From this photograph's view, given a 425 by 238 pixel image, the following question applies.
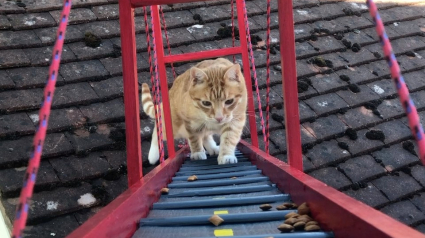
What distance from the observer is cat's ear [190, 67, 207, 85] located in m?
2.73

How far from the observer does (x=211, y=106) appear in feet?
9.16

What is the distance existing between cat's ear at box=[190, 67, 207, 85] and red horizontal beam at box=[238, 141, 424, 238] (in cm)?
103

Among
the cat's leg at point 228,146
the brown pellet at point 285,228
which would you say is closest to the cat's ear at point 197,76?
Result: the cat's leg at point 228,146

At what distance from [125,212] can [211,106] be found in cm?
155

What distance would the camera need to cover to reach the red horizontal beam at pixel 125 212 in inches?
41.5

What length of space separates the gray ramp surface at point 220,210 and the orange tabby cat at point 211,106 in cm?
44

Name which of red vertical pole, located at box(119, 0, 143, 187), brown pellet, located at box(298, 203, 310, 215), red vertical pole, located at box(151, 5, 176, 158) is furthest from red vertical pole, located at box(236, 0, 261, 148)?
brown pellet, located at box(298, 203, 310, 215)

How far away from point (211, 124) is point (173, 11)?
1.05 metres

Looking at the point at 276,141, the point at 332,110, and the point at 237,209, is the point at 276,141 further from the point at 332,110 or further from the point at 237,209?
the point at 237,209

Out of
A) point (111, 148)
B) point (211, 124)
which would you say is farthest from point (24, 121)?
point (211, 124)

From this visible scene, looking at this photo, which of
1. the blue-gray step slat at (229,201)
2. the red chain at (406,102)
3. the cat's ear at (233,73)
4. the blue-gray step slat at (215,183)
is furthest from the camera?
the cat's ear at (233,73)

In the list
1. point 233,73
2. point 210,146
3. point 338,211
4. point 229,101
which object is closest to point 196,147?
point 210,146

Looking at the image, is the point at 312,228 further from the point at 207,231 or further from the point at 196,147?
the point at 196,147

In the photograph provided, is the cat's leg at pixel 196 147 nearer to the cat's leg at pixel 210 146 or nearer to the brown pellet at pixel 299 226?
the cat's leg at pixel 210 146
